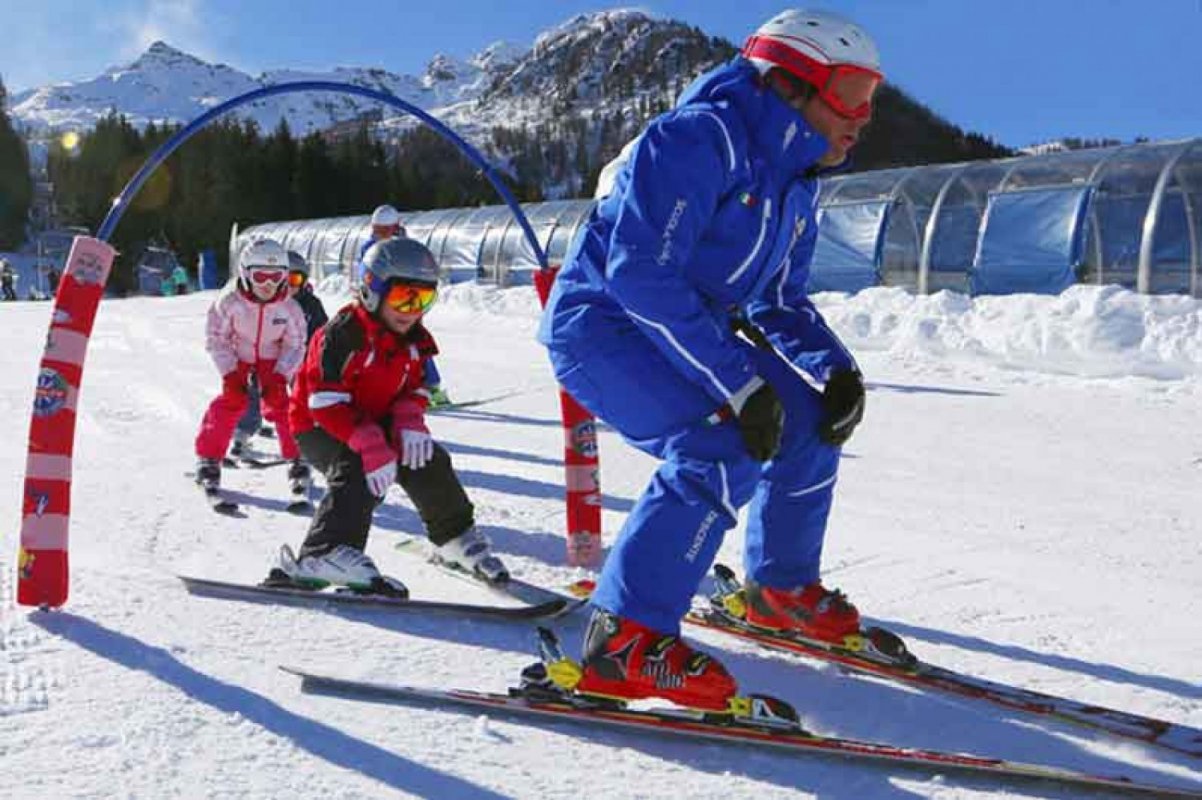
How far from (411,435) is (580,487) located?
30.6 inches

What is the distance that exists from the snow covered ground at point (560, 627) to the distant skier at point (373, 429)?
0.27m

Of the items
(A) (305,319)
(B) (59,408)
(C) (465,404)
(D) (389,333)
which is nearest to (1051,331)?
(C) (465,404)

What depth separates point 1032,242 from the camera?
15547 mm

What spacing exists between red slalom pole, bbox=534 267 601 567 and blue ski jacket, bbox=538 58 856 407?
147 centimetres

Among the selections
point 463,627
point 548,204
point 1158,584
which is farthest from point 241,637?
point 548,204

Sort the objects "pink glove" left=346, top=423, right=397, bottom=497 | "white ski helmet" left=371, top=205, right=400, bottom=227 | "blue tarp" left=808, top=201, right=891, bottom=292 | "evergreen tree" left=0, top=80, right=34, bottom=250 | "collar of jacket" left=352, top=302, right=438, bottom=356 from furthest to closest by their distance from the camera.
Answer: "evergreen tree" left=0, top=80, right=34, bottom=250, "blue tarp" left=808, top=201, right=891, bottom=292, "white ski helmet" left=371, top=205, right=400, bottom=227, "collar of jacket" left=352, top=302, right=438, bottom=356, "pink glove" left=346, top=423, right=397, bottom=497

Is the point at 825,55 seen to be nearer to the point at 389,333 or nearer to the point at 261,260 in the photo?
the point at 389,333

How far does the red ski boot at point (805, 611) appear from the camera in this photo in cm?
310

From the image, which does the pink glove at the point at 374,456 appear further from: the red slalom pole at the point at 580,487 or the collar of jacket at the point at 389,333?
the red slalom pole at the point at 580,487

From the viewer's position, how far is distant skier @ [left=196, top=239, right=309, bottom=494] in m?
6.08

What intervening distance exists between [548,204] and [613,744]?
24220mm

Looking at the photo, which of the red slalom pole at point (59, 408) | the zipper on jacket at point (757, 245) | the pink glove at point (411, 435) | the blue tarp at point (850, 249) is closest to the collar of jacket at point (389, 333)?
the pink glove at point (411, 435)

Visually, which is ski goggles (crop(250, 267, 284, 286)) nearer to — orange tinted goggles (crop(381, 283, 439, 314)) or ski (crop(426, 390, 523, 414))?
Answer: orange tinted goggles (crop(381, 283, 439, 314))

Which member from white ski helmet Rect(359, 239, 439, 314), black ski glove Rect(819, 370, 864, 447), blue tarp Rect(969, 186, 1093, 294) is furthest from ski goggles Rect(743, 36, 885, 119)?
blue tarp Rect(969, 186, 1093, 294)
